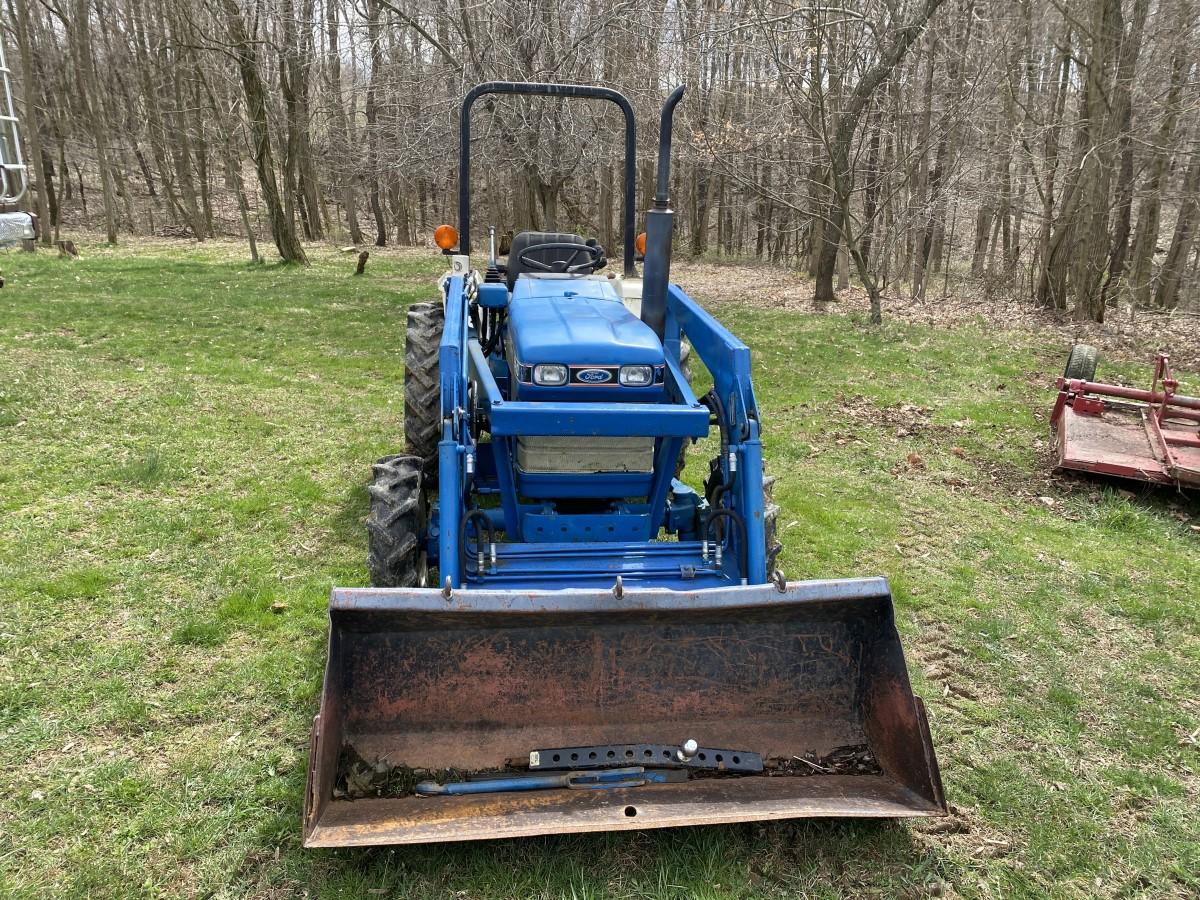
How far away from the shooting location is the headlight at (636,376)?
11.0 feet

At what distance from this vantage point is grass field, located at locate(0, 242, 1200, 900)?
2.56 meters

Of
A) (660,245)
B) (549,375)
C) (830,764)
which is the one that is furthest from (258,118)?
(830,764)

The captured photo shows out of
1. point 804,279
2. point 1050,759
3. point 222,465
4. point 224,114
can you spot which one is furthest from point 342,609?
point 224,114

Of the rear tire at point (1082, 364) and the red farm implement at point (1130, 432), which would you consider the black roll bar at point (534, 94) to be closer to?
the red farm implement at point (1130, 432)

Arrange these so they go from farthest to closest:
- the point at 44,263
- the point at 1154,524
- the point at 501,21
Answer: the point at 44,263 < the point at 501,21 < the point at 1154,524

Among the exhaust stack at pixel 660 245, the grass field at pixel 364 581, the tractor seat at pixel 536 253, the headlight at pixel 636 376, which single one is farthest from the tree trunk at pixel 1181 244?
the headlight at pixel 636 376

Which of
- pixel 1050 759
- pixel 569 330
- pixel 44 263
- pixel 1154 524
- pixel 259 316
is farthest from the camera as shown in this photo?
pixel 44 263

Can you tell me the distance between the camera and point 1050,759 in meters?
3.17

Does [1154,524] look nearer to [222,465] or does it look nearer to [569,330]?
[569,330]

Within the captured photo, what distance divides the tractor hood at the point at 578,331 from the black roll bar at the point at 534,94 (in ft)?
2.09

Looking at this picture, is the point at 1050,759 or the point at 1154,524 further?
the point at 1154,524

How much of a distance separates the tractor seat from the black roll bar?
291mm

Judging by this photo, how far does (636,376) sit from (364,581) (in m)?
1.87

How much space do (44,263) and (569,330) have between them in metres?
15.8
